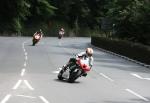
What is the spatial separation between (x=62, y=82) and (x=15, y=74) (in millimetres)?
3510

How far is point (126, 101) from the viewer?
741 inches

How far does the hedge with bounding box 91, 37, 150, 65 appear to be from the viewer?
40150mm

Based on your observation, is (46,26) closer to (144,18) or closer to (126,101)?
(144,18)

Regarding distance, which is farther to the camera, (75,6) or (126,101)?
(75,6)

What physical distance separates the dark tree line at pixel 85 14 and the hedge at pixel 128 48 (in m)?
1.81

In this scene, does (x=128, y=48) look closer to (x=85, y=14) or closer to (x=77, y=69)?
(x=77, y=69)

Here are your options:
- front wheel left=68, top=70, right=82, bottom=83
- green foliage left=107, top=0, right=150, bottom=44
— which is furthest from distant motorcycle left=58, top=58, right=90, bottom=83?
green foliage left=107, top=0, right=150, bottom=44

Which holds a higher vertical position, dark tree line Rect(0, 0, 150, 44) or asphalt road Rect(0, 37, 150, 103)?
dark tree line Rect(0, 0, 150, 44)

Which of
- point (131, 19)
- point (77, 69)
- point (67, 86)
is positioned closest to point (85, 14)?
point (131, 19)

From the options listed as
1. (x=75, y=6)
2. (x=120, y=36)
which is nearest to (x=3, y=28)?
(x=75, y=6)

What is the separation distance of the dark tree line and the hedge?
1.81m

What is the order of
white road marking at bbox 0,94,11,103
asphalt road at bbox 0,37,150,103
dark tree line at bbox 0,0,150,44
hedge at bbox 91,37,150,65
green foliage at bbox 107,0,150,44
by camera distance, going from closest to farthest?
1. white road marking at bbox 0,94,11,103
2. asphalt road at bbox 0,37,150,103
3. hedge at bbox 91,37,150,65
4. green foliage at bbox 107,0,150,44
5. dark tree line at bbox 0,0,150,44

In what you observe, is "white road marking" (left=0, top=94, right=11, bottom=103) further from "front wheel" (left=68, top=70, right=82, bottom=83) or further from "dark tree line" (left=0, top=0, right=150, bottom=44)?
"dark tree line" (left=0, top=0, right=150, bottom=44)

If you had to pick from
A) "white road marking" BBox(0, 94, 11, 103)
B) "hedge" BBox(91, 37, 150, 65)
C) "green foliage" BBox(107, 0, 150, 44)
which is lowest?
"hedge" BBox(91, 37, 150, 65)
